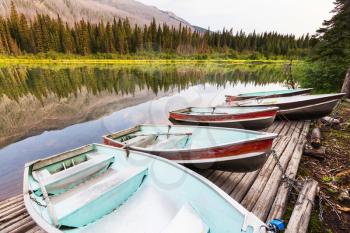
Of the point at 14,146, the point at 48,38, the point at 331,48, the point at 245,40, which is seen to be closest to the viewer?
the point at 14,146

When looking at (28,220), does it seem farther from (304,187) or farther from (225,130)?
(304,187)

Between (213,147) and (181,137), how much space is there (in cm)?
183

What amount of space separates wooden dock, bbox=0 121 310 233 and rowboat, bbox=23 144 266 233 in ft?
2.41

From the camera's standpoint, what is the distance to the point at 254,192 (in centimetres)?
371

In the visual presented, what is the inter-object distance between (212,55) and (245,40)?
20.6m

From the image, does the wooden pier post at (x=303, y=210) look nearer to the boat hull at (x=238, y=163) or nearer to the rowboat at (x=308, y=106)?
the boat hull at (x=238, y=163)

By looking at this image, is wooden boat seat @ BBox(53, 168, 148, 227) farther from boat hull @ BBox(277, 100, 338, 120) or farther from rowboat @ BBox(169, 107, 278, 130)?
boat hull @ BBox(277, 100, 338, 120)

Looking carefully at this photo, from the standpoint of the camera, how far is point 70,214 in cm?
247

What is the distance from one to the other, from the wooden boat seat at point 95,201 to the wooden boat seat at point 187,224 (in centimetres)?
108

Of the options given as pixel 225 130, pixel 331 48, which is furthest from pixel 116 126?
pixel 331 48

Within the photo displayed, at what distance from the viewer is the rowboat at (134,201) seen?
7.55ft

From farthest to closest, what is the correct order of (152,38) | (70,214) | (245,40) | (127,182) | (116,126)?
(245,40) → (152,38) → (116,126) → (127,182) → (70,214)

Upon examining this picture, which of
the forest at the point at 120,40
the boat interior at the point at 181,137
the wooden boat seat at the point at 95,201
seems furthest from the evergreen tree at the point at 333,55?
the forest at the point at 120,40

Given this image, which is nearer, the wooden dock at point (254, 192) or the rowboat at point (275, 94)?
the wooden dock at point (254, 192)
